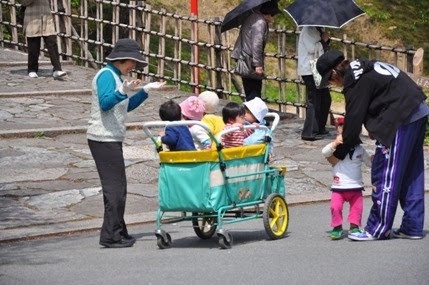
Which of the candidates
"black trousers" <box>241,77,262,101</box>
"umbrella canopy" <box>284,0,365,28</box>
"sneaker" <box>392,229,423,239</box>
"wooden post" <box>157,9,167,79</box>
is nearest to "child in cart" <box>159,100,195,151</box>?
"sneaker" <box>392,229,423,239</box>

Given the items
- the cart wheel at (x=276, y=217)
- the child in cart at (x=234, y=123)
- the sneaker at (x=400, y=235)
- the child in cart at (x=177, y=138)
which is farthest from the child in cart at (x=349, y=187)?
the child in cart at (x=177, y=138)

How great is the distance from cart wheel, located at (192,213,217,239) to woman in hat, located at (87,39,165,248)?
637 mm

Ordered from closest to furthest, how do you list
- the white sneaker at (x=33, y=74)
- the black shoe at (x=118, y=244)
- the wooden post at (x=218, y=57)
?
the black shoe at (x=118, y=244)
the wooden post at (x=218, y=57)
the white sneaker at (x=33, y=74)

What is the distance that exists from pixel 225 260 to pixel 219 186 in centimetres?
65

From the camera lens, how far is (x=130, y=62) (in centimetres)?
1025

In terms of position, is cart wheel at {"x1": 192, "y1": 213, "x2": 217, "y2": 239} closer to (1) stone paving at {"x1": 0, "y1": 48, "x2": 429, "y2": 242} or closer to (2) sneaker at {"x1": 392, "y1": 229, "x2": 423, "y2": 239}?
(1) stone paving at {"x1": 0, "y1": 48, "x2": 429, "y2": 242}

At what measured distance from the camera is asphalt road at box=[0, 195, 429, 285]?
8.81 m

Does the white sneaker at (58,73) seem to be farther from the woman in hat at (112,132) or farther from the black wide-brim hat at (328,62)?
the black wide-brim hat at (328,62)

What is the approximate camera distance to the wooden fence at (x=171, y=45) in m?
17.9

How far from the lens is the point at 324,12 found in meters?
15.4

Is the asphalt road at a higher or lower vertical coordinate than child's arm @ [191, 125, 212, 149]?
lower

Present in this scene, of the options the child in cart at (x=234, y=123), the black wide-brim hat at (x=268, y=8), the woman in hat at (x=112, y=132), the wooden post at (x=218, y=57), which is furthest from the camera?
the wooden post at (x=218, y=57)

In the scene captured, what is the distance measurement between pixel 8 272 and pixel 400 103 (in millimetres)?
3216

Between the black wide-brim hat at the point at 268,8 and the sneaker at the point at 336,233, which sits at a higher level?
the black wide-brim hat at the point at 268,8
